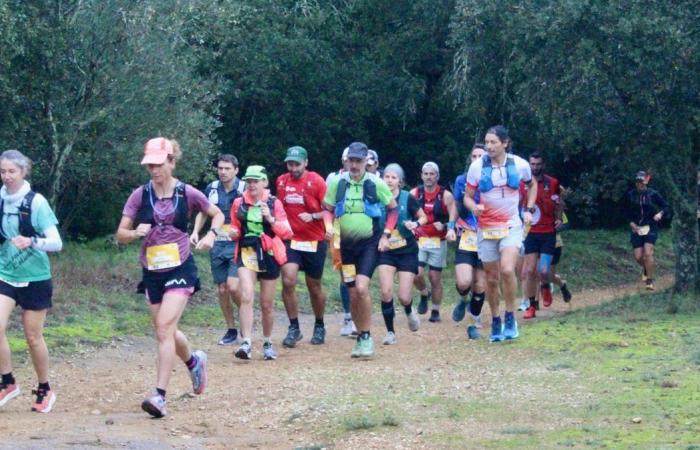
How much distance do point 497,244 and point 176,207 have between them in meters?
4.36

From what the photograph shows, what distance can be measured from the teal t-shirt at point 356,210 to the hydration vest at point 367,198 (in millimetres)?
24

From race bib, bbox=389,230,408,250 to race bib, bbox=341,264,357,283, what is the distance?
103cm

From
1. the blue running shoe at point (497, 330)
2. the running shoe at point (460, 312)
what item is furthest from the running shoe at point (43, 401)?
the running shoe at point (460, 312)

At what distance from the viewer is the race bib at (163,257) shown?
32.9ft

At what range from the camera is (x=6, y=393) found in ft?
33.6

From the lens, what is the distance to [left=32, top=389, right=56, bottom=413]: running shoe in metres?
10.1

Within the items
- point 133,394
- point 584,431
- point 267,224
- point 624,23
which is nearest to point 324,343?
point 267,224

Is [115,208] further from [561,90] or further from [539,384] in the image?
[539,384]

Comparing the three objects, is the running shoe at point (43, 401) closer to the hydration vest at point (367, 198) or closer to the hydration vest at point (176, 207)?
the hydration vest at point (176, 207)

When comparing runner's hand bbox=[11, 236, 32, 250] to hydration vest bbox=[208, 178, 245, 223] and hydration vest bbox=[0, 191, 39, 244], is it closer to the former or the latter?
hydration vest bbox=[0, 191, 39, 244]

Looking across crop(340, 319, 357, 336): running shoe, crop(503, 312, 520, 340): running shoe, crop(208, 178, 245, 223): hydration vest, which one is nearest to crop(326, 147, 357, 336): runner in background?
crop(340, 319, 357, 336): running shoe

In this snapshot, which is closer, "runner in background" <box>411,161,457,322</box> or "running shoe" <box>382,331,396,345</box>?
"running shoe" <box>382,331,396,345</box>

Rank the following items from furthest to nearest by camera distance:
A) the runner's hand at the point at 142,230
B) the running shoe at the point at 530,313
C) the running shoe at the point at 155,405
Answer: the running shoe at the point at 530,313 → the runner's hand at the point at 142,230 → the running shoe at the point at 155,405

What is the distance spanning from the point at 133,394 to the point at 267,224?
261cm
